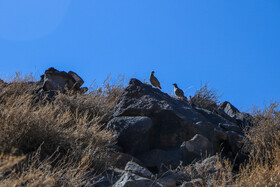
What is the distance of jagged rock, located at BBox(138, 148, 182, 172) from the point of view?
7453 millimetres

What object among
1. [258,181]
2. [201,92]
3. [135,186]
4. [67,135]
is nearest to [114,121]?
[67,135]

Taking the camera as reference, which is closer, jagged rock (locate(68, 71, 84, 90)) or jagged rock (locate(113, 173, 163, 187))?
jagged rock (locate(113, 173, 163, 187))

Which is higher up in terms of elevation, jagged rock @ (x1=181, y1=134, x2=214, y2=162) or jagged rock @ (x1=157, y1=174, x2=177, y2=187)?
jagged rock @ (x1=181, y1=134, x2=214, y2=162)

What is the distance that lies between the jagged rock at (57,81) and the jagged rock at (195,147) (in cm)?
497

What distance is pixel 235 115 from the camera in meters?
11.3

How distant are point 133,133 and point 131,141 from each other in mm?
167

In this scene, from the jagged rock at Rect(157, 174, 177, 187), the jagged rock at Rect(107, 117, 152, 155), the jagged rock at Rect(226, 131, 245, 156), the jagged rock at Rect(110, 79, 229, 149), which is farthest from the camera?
the jagged rock at Rect(226, 131, 245, 156)

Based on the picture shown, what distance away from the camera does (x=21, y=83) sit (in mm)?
11477

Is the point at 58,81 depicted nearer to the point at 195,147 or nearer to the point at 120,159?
the point at 120,159

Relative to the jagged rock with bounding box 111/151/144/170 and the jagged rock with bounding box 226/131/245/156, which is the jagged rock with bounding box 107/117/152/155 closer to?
the jagged rock with bounding box 111/151/144/170

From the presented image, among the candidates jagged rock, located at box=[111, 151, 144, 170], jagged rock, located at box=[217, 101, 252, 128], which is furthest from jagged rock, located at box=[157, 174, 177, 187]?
jagged rock, located at box=[217, 101, 252, 128]

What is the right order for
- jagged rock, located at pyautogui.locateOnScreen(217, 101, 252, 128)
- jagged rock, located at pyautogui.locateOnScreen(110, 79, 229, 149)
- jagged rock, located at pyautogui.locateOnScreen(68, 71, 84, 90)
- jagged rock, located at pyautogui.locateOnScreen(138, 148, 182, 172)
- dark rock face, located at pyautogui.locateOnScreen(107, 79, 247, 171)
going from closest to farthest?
jagged rock, located at pyautogui.locateOnScreen(138, 148, 182, 172)
dark rock face, located at pyautogui.locateOnScreen(107, 79, 247, 171)
jagged rock, located at pyautogui.locateOnScreen(110, 79, 229, 149)
jagged rock, located at pyautogui.locateOnScreen(217, 101, 252, 128)
jagged rock, located at pyautogui.locateOnScreen(68, 71, 84, 90)

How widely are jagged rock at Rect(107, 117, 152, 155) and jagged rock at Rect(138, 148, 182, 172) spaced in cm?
21

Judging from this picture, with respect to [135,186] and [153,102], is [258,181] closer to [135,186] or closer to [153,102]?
[135,186]
